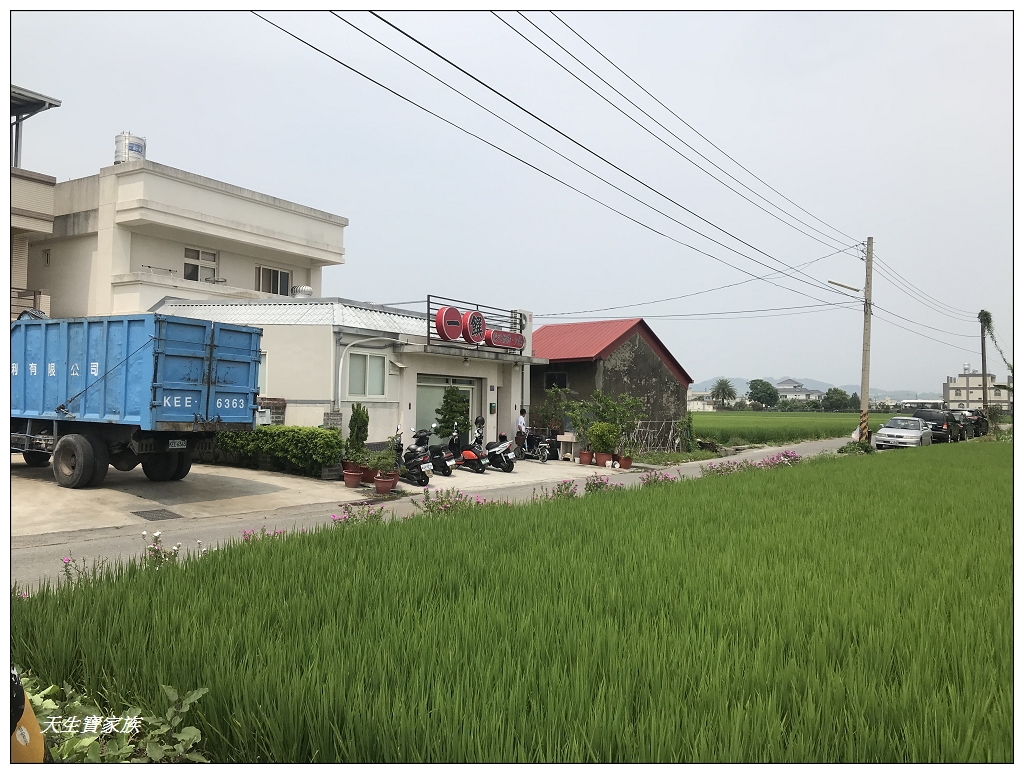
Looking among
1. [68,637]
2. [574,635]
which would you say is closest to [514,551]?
[574,635]

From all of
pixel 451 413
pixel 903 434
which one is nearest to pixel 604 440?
pixel 451 413

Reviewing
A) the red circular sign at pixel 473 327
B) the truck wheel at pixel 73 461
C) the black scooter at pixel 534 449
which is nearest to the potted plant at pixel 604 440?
the black scooter at pixel 534 449

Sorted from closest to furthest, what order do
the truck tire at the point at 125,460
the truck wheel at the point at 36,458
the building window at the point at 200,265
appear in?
the truck tire at the point at 125,460
the truck wheel at the point at 36,458
the building window at the point at 200,265

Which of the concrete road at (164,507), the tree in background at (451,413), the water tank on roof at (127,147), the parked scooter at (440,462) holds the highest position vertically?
the water tank on roof at (127,147)

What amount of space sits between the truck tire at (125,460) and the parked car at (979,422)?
47.4 meters

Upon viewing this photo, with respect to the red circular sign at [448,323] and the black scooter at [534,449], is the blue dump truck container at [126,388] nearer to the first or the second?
the red circular sign at [448,323]

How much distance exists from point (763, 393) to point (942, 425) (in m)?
90.3

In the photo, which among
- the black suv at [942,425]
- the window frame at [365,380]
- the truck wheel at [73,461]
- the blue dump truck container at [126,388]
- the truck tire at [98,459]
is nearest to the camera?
the blue dump truck container at [126,388]

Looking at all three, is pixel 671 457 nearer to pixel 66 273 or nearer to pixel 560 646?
pixel 66 273

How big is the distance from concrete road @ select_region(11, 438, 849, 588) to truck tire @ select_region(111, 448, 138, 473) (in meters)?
0.30

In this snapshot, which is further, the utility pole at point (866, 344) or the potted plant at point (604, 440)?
the utility pole at point (866, 344)

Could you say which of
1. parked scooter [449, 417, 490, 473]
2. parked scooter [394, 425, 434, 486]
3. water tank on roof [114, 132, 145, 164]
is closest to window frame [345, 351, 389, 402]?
parked scooter [394, 425, 434, 486]

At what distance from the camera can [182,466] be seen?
12.8m

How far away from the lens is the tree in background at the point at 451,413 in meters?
18.9
